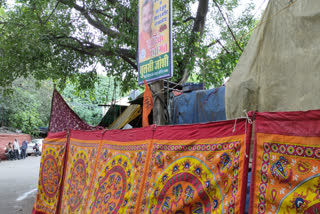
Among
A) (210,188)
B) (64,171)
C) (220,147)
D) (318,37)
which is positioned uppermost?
(318,37)

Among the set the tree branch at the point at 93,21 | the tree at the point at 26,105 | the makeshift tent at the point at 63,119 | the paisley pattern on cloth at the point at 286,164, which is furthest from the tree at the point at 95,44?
the tree at the point at 26,105

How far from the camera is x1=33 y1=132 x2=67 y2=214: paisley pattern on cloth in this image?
5316 millimetres

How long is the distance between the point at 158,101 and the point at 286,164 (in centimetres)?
A: 320

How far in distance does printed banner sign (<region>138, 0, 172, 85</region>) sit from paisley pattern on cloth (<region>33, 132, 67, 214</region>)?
2.20 m

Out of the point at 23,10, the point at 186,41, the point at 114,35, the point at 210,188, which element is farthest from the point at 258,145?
the point at 23,10

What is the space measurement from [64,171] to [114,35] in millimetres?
4668

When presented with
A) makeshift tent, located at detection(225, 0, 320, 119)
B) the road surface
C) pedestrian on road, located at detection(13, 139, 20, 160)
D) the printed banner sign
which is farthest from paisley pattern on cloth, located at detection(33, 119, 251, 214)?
pedestrian on road, located at detection(13, 139, 20, 160)

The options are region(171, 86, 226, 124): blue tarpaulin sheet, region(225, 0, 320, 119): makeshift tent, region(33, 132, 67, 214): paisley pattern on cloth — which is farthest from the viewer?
A: region(171, 86, 226, 124): blue tarpaulin sheet

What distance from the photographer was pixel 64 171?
5.31 m

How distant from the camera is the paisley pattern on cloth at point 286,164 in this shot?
194 centimetres

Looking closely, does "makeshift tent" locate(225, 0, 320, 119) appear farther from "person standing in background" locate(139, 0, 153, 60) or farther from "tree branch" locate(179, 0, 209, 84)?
"tree branch" locate(179, 0, 209, 84)

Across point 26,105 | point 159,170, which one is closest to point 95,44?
point 159,170

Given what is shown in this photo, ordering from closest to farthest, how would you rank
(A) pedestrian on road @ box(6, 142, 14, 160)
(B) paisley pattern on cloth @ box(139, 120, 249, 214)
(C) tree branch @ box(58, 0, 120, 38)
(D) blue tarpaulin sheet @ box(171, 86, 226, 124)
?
(B) paisley pattern on cloth @ box(139, 120, 249, 214) → (D) blue tarpaulin sheet @ box(171, 86, 226, 124) → (C) tree branch @ box(58, 0, 120, 38) → (A) pedestrian on road @ box(6, 142, 14, 160)

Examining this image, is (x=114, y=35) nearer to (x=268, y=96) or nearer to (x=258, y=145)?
(x=268, y=96)
